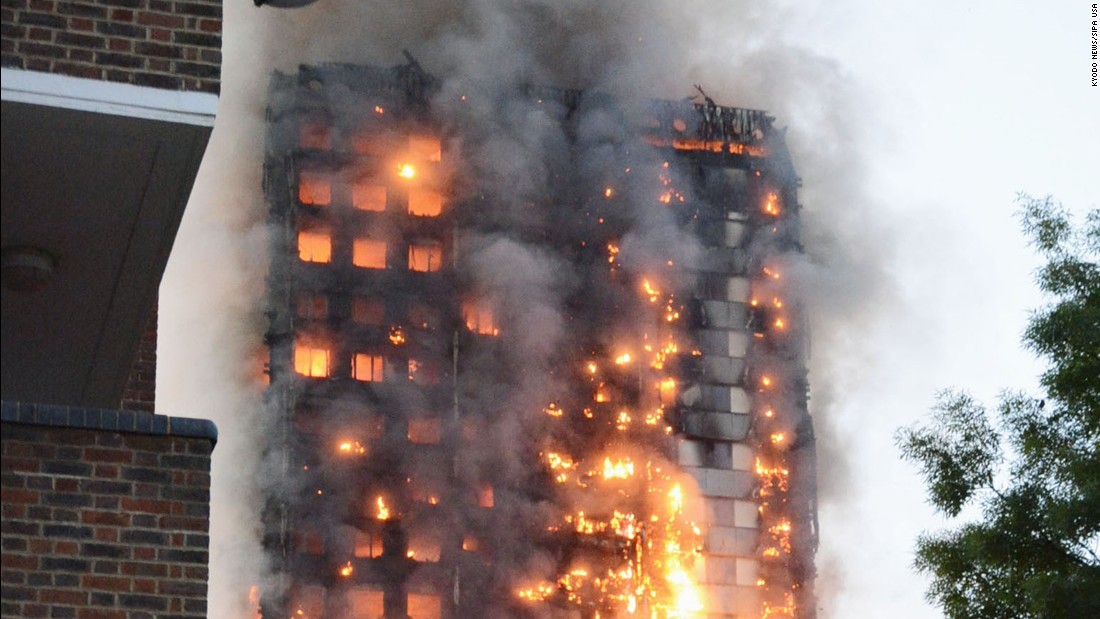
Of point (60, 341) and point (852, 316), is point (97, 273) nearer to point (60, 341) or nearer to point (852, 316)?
point (60, 341)

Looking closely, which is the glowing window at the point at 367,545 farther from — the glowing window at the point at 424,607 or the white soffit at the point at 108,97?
the white soffit at the point at 108,97

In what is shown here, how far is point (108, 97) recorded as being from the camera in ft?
29.6

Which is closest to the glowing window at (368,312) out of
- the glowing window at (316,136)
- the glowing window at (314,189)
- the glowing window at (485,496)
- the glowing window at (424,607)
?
the glowing window at (314,189)

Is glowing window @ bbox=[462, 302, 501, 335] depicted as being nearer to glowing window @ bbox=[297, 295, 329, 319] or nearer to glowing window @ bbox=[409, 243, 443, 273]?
glowing window @ bbox=[409, 243, 443, 273]

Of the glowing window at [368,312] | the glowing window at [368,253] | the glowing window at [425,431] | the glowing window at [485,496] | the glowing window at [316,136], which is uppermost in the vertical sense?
the glowing window at [316,136]

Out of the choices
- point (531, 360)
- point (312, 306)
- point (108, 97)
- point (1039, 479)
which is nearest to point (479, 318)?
point (531, 360)

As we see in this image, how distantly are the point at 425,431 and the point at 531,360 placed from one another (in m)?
4.76

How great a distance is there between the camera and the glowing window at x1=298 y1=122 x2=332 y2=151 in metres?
61.8

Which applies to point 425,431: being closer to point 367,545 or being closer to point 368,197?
point 367,545

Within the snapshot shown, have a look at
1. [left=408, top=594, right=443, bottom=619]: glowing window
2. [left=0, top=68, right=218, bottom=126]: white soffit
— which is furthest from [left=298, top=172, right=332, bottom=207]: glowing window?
[left=0, top=68, right=218, bottom=126]: white soffit

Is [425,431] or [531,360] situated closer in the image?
[425,431]

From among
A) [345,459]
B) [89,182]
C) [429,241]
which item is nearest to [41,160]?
[89,182]

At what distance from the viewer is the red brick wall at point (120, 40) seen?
29.8ft

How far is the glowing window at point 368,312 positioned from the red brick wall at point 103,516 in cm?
5048
